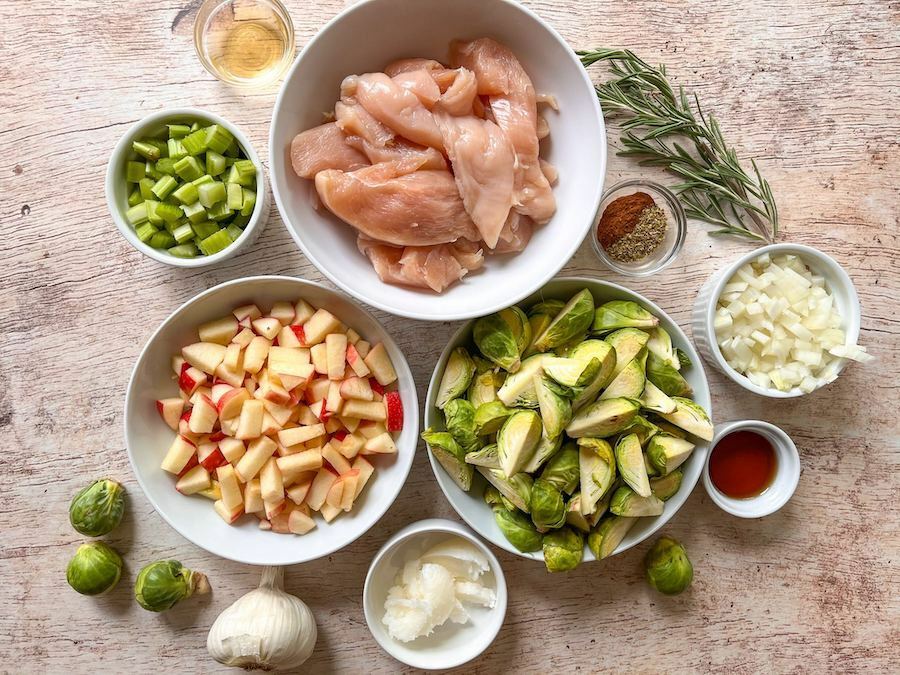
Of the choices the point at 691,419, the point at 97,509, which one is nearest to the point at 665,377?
the point at 691,419

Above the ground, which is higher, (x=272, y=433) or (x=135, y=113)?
(x=135, y=113)

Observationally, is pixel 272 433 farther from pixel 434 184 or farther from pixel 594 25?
pixel 594 25

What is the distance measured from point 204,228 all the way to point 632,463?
4.24ft

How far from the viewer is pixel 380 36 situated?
Result: 1.62 meters

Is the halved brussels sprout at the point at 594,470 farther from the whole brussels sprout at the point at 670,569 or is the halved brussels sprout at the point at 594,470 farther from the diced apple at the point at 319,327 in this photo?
the diced apple at the point at 319,327

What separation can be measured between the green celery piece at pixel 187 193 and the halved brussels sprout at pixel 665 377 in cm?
129

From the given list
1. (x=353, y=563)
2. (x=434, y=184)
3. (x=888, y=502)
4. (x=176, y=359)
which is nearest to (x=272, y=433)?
(x=176, y=359)

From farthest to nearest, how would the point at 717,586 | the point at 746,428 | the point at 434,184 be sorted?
the point at 717,586, the point at 746,428, the point at 434,184

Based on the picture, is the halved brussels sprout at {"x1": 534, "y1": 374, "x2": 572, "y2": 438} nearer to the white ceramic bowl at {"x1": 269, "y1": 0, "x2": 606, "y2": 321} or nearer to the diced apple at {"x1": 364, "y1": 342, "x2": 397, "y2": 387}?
the white ceramic bowl at {"x1": 269, "y1": 0, "x2": 606, "y2": 321}

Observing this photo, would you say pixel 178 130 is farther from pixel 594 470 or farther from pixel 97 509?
pixel 594 470

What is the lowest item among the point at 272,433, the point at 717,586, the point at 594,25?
the point at 717,586

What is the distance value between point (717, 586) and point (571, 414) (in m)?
0.90

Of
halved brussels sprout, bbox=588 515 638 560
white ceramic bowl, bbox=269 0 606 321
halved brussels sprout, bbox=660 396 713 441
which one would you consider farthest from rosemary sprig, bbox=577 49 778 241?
halved brussels sprout, bbox=588 515 638 560

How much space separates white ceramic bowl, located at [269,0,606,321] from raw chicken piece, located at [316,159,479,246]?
0.34 feet
